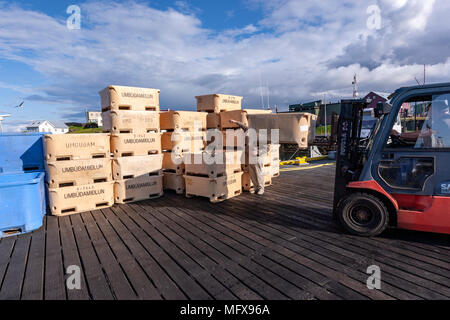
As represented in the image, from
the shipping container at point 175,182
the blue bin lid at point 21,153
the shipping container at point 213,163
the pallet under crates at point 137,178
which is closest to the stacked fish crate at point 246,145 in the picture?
the shipping container at point 213,163

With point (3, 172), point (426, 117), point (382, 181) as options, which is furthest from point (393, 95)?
point (3, 172)

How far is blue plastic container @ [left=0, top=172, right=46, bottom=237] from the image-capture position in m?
4.28

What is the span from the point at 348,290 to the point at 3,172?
274 inches

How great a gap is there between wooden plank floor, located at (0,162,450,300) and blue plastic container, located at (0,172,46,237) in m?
0.27

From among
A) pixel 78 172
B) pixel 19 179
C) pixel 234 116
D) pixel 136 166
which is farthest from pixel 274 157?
pixel 19 179

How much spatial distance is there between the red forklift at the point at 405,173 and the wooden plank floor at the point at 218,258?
35 centimetres

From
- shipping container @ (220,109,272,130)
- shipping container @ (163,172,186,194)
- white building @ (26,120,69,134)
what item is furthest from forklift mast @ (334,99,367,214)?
white building @ (26,120,69,134)

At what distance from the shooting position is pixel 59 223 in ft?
16.2

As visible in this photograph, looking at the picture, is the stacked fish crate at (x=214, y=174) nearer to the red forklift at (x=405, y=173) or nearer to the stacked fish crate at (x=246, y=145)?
the stacked fish crate at (x=246, y=145)

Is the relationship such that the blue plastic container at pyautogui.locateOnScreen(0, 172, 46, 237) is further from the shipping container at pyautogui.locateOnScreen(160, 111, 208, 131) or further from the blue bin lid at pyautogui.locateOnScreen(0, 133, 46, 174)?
the shipping container at pyautogui.locateOnScreen(160, 111, 208, 131)

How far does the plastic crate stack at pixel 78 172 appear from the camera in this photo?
5.30 m

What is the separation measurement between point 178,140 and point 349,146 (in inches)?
171

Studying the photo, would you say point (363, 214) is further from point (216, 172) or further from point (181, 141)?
point (181, 141)
